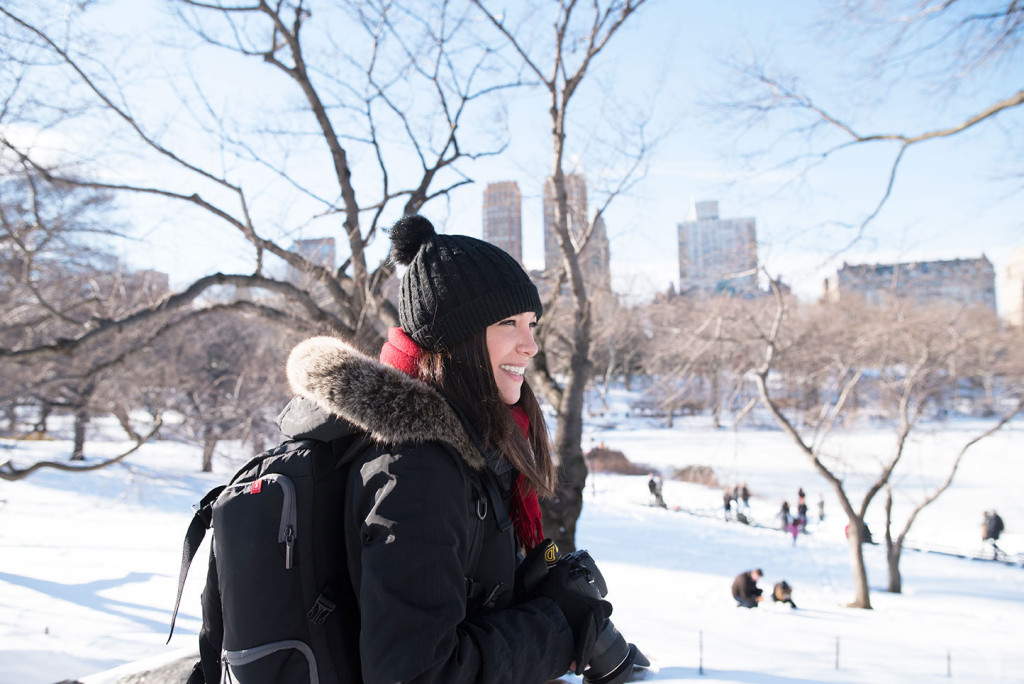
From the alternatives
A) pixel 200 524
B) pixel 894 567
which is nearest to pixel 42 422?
pixel 200 524

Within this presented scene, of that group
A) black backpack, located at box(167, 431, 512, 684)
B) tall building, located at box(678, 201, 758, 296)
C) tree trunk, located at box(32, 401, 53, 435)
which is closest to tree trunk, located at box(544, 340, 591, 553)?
tall building, located at box(678, 201, 758, 296)

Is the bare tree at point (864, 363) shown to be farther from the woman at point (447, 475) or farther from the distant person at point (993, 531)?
the woman at point (447, 475)

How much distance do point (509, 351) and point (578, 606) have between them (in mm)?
658

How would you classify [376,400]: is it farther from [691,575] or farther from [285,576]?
[691,575]

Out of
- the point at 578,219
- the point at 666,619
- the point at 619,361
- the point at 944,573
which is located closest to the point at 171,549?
the point at 666,619

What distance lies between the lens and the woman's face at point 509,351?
168cm

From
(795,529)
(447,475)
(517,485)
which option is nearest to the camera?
(447,475)

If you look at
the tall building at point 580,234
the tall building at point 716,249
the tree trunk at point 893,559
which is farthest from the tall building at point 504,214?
the tree trunk at point 893,559

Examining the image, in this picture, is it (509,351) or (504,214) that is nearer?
(509,351)

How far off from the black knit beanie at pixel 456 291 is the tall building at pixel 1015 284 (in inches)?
299

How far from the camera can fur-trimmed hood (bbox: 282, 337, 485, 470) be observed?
136 cm

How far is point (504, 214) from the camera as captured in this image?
7957 millimetres

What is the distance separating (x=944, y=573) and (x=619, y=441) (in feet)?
63.7

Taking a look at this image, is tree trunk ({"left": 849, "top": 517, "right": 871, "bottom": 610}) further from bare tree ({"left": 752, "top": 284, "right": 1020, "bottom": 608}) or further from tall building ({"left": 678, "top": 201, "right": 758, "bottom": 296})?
tall building ({"left": 678, "top": 201, "right": 758, "bottom": 296})
